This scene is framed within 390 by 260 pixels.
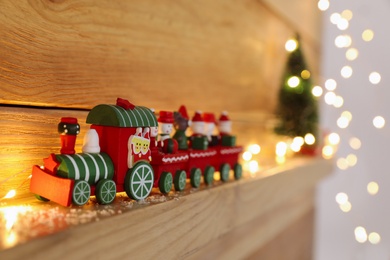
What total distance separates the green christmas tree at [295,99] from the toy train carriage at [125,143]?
1.08 meters

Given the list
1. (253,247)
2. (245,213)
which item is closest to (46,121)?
(245,213)

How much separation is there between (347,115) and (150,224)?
69.3 inches

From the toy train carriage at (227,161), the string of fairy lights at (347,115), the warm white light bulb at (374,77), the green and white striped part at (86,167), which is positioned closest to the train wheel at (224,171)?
the toy train carriage at (227,161)

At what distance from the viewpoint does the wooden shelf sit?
475mm

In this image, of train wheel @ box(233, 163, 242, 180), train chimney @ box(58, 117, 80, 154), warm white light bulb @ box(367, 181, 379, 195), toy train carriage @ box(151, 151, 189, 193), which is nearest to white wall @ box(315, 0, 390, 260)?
warm white light bulb @ box(367, 181, 379, 195)

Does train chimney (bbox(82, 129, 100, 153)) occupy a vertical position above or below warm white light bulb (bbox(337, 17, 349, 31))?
below

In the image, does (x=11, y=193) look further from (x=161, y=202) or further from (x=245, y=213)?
(x=245, y=213)

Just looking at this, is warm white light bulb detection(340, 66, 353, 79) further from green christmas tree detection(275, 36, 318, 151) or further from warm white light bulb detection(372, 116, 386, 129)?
green christmas tree detection(275, 36, 318, 151)

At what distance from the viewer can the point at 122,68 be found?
0.85 metres

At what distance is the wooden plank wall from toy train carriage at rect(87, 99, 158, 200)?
0.10 meters

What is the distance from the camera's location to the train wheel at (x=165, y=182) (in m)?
0.74

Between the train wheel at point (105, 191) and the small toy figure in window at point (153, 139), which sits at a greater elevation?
the small toy figure in window at point (153, 139)

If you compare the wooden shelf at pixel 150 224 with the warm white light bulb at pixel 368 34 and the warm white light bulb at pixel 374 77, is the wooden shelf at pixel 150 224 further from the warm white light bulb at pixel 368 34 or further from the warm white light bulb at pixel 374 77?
the warm white light bulb at pixel 368 34

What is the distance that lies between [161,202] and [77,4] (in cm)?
37
